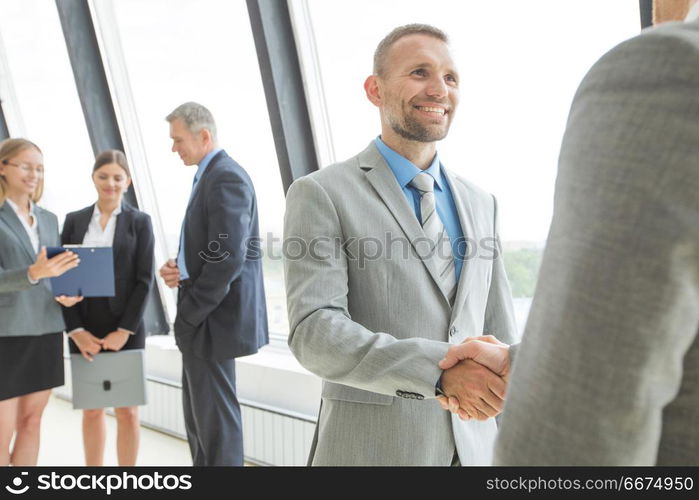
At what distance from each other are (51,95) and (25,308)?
11.0 ft

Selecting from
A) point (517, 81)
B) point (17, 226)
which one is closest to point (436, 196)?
point (517, 81)

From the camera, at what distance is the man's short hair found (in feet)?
5.43

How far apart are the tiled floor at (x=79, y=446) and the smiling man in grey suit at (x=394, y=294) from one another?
9.87ft

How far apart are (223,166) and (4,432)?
5.75 ft

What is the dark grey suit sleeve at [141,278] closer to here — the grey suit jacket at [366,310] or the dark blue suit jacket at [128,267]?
the dark blue suit jacket at [128,267]

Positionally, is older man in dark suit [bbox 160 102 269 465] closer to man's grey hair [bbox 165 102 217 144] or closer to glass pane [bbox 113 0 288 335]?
man's grey hair [bbox 165 102 217 144]

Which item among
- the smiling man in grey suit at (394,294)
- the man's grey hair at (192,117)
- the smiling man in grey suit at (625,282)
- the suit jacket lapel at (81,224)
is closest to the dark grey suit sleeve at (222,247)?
the man's grey hair at (192,117)

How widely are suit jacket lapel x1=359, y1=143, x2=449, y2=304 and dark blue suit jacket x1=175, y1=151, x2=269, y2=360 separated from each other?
1.40 meters

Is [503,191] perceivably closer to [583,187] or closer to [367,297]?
[367,297]

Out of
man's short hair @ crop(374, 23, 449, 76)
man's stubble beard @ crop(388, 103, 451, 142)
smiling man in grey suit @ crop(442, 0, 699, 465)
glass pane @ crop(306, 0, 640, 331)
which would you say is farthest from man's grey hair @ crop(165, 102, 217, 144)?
smiling man in grey suit @ crop(442, 0, 699, 465)

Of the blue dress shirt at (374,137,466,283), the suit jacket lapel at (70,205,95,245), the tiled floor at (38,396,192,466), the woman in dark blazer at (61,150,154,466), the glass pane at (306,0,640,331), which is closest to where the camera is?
the blue dress shirt at (374,137,466,283)

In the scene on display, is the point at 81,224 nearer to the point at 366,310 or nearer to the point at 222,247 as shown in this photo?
the point at 222,247

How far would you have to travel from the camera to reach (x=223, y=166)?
9.80 ft

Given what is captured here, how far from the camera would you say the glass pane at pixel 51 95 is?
5.43 m
